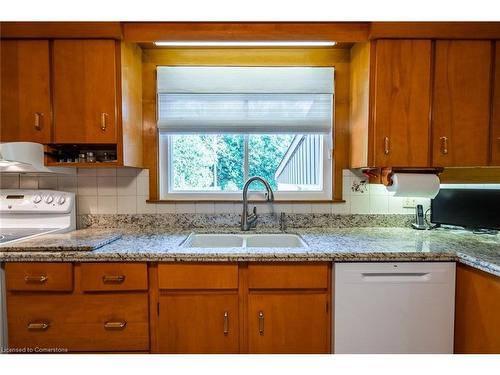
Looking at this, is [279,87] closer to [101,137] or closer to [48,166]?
[101,137]

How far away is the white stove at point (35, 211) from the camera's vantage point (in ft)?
5.80

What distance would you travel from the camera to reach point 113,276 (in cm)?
135

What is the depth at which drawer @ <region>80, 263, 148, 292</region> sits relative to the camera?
1349mm

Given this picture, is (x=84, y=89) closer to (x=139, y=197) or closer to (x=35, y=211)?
(x=139, y=197)

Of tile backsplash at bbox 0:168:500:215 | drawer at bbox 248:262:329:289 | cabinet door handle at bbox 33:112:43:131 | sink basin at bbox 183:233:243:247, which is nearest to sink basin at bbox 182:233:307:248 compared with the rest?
sink basin at bbox 183:233:243:247

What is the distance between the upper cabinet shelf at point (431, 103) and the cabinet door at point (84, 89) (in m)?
1.55

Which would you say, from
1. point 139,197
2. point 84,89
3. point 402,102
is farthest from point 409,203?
point 84,89

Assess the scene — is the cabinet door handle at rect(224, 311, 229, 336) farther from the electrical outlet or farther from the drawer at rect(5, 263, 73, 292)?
the electrical outlet

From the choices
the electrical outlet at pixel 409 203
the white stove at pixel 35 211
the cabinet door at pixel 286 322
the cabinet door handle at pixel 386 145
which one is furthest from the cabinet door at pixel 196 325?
the electrical outlet at pixel 409 203

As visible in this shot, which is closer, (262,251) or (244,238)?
(262,251)

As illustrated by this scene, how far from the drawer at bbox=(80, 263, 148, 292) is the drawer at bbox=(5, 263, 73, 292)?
0.28ft

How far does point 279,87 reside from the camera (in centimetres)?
191

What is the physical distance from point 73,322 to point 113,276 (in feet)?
1.03

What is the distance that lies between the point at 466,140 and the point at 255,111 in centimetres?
131
